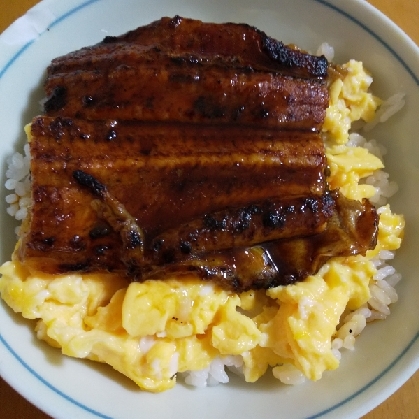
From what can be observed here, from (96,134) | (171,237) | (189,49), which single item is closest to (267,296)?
(171,237)

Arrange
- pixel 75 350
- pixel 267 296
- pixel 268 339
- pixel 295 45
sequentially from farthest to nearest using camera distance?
pixel 295 45, pixel 267 296, pixel 268 339, pixel 75 350

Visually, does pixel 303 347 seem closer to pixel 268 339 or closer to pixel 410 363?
pixel 268 339

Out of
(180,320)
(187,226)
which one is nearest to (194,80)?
(187,226)

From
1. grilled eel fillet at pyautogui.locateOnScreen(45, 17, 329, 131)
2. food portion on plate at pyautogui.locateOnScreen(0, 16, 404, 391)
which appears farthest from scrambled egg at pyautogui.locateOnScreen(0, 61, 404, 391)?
grilled eel fillet at pyautogui.locateOnScreen(45, 17, 329, 131)

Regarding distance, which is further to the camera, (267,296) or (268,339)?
(267,296)

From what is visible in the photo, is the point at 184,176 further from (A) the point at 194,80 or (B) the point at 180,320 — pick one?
(B) the point at 180,320

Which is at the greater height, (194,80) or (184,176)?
(194,80)

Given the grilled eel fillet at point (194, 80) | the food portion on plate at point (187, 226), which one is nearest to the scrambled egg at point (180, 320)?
the food portion on plate at point (187, 226)

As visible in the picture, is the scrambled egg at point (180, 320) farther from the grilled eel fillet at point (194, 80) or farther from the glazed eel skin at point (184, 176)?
the grilled eel fillet at point (194, 80)
